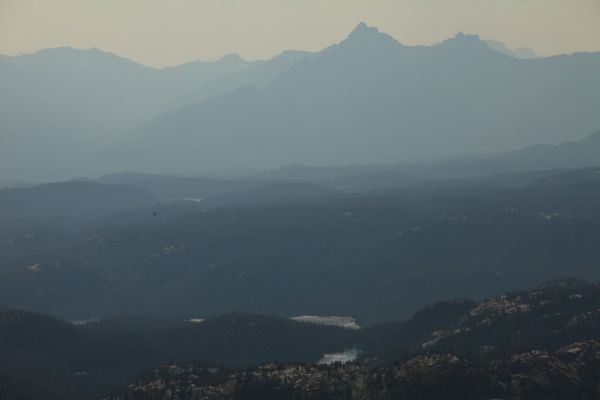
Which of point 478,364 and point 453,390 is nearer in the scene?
point 453,390

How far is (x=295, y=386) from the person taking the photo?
190500mm

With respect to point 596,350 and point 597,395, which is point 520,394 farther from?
point 596,350

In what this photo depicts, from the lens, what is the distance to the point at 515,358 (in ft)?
645

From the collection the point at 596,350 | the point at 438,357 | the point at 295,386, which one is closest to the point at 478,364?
the point at 438,357

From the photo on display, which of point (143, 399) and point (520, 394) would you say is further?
point (143, 399)

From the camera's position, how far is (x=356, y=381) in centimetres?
19025

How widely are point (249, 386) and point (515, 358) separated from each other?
56.8m

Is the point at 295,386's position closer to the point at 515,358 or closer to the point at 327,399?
the point at 327,399

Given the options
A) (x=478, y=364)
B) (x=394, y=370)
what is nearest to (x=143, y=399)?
(x=394, y=370)

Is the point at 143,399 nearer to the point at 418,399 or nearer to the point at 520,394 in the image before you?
the point at 418,399

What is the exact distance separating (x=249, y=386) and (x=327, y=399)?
65.0ft

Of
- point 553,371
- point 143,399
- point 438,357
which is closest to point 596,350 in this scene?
point 553,371

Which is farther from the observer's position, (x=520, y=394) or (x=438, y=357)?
(x=438, y=357)

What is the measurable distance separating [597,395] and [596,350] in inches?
874
